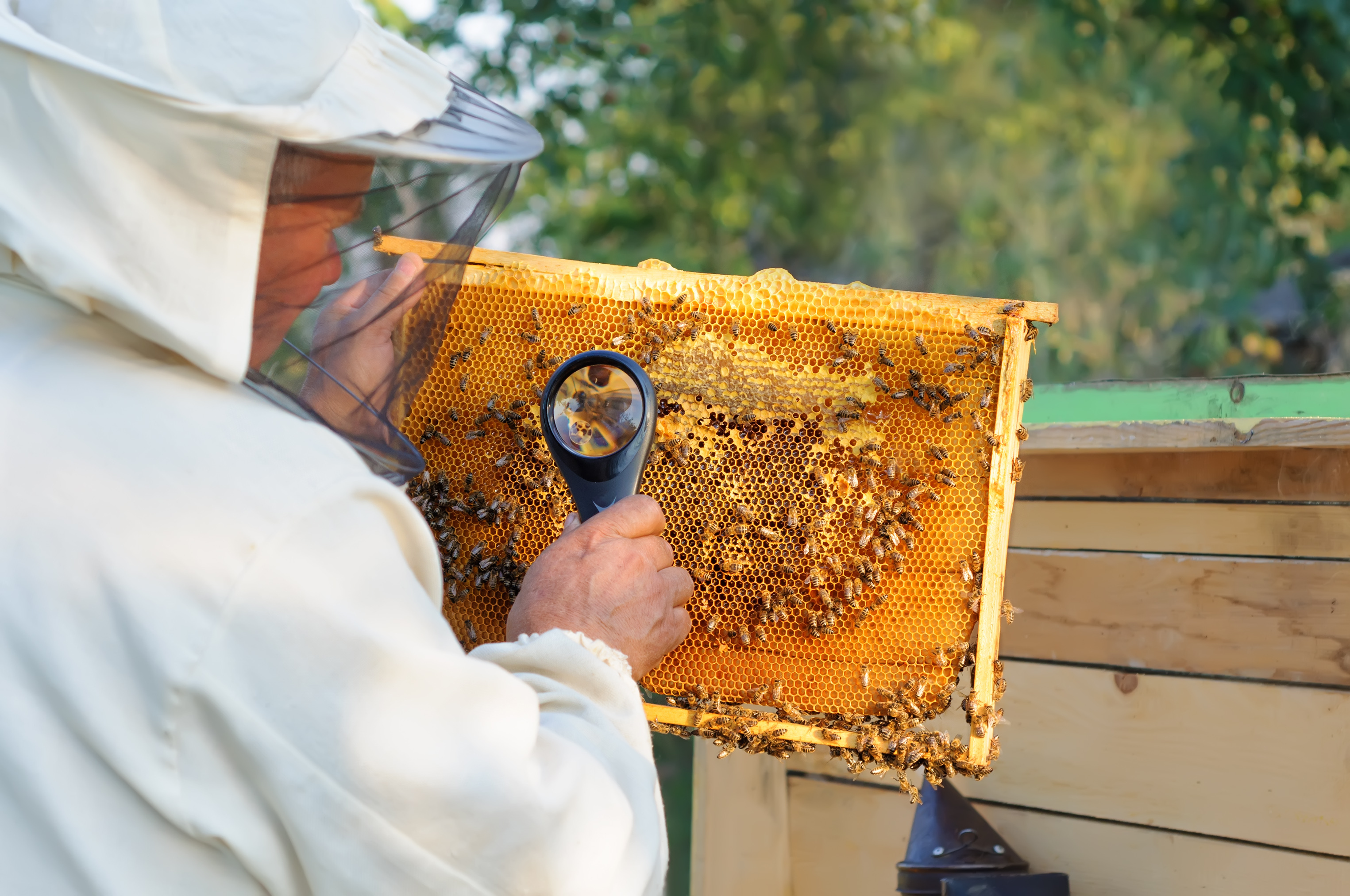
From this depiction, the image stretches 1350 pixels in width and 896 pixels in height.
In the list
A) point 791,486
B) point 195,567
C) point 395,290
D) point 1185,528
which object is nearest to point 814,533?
Answer: point 791,486

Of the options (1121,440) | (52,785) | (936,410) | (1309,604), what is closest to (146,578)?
(52,785)

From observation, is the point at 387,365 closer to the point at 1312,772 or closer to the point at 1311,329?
the point at 1312,772

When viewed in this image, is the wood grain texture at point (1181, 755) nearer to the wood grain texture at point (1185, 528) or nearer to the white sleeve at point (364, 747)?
the wood grain texture at point (1185, 528)

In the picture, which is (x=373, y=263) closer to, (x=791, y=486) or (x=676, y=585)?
(x=676, y=585)

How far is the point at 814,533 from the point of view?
1.83 metres

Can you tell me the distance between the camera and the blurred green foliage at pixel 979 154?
5.49 meters

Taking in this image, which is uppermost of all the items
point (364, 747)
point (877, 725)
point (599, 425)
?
point (599, 425)

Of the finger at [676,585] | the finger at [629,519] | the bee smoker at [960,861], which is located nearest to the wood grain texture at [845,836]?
the bee smoker at [960,861]

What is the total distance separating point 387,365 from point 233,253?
1.94ft

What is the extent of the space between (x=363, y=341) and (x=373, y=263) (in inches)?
6.2

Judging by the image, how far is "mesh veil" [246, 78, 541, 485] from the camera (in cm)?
118

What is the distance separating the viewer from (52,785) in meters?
1.05

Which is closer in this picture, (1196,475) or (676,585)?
(676,585)

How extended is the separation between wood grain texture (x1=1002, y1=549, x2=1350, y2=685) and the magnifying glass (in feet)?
3.85
